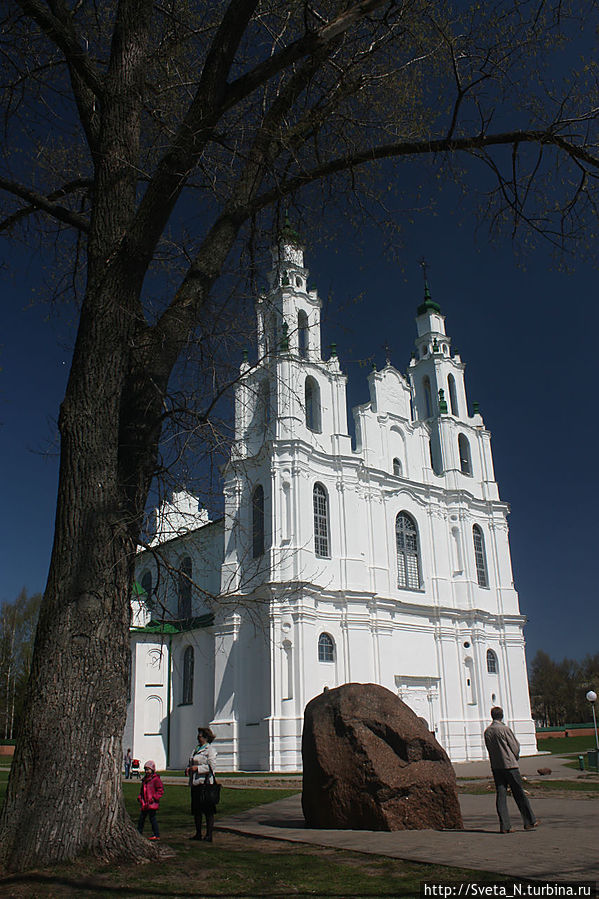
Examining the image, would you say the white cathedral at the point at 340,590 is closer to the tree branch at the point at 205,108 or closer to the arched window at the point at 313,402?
the arched window at the point at 313,402

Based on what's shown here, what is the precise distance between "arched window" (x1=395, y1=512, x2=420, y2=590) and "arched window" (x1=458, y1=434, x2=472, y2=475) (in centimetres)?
689

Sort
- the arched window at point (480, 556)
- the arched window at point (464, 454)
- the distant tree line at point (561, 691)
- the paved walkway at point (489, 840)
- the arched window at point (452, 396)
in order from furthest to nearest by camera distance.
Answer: the distant tree line at point (561, 691) < the arched window at point (452, 396) < the arched window at point (464, 454) < the arched window at point (480, 556) < the paved walkway at point (489, 840)

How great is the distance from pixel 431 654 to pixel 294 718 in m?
9.52

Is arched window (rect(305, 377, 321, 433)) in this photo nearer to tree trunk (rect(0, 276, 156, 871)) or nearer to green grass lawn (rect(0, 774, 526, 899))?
tree trunk (rect(0, 276, 156, 871))

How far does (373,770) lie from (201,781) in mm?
2214

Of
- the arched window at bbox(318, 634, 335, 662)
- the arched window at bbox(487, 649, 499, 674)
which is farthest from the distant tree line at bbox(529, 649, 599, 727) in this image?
the arched window at bbox(318, 634, 335, 662)

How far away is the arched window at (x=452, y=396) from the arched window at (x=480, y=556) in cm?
713

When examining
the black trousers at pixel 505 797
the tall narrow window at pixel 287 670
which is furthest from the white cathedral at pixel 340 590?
the black trousers at pixel 505 797

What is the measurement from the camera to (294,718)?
27.3 m

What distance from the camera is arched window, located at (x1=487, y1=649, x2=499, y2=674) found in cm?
3700

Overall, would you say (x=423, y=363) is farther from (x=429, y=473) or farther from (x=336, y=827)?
(x=336, y=827)

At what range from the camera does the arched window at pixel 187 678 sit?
109 feet

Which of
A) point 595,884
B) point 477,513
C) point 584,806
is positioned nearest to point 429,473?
point 477,513

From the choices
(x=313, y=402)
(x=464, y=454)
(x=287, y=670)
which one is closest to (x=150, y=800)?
(x=287, y=670)
